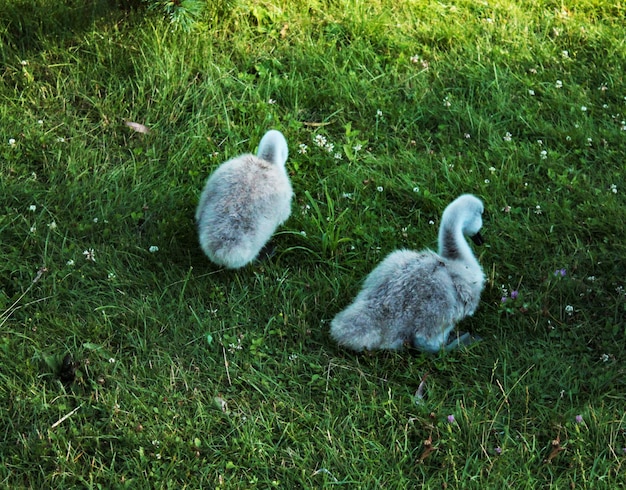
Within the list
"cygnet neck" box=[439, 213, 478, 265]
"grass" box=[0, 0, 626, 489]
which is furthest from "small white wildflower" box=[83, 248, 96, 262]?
"cygnet neck" box=[439, 213, 478, 265]

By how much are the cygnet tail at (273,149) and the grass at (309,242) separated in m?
0.33

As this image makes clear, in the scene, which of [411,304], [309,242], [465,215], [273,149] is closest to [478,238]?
[465,215]

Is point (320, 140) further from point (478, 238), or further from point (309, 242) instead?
point (478, 238)

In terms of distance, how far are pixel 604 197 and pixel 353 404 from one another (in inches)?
94.2

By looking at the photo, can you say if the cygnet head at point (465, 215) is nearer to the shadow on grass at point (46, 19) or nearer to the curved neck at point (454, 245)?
the curved neck at point (454, 245)

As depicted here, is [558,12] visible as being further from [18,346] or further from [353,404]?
[18,346]

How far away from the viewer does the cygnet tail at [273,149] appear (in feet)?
16.2

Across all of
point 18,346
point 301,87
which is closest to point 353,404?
point 18,346

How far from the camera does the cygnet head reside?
14.8 feet

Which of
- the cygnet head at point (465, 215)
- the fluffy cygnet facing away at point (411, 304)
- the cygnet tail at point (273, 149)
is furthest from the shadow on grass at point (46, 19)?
the fluffy cygnet facing away at point (411, 304)

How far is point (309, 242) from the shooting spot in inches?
187

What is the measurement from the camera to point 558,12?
6609 mm

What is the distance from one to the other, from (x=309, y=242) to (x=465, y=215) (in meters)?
0.99

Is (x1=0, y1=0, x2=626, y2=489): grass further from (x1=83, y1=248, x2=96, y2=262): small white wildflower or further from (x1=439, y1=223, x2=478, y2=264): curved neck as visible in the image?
(x1=439, y1=223, x2=478, y2=264): curved neck
